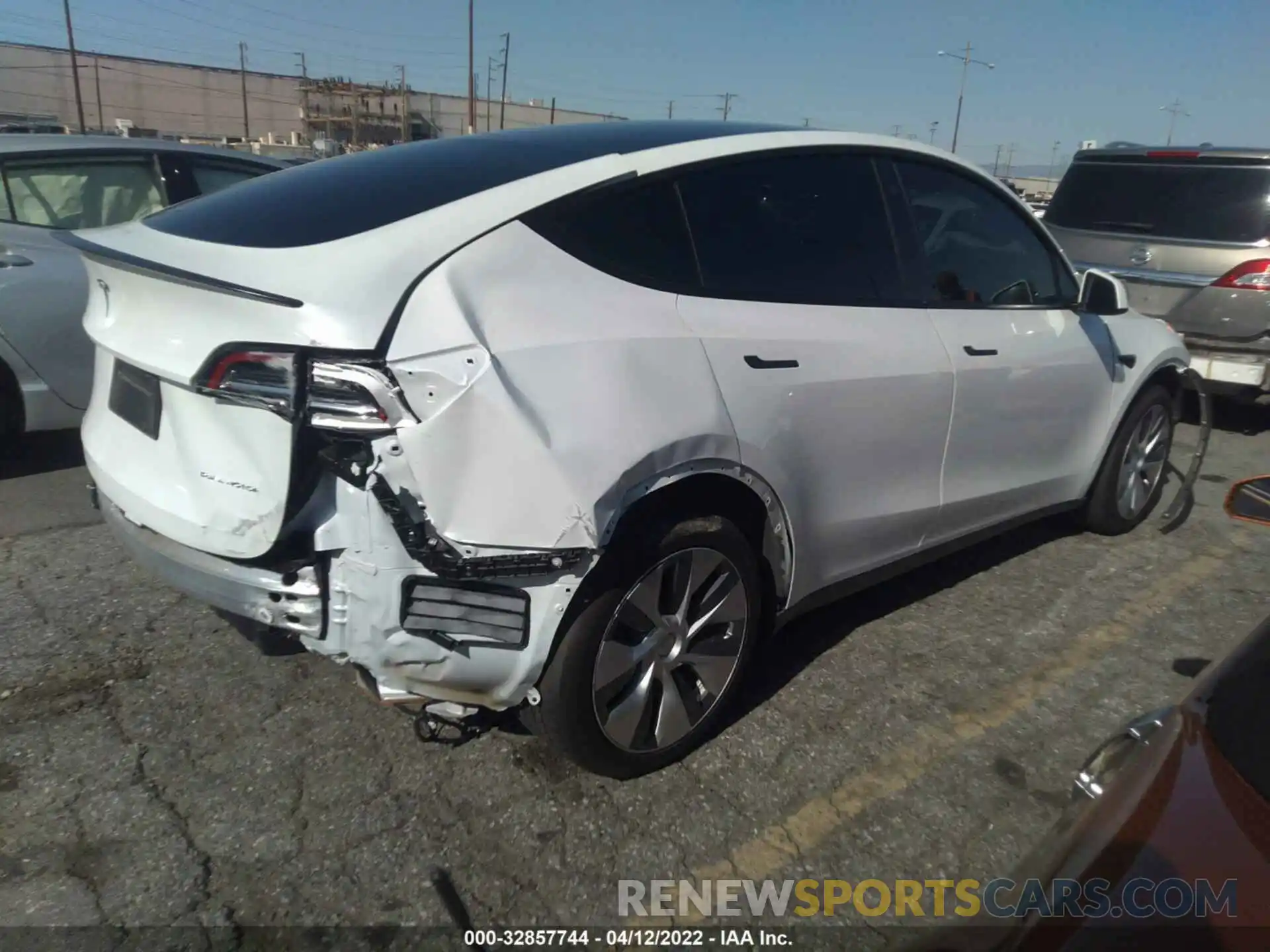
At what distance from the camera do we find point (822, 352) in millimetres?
2943

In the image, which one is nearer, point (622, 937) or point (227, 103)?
point (622, 937)

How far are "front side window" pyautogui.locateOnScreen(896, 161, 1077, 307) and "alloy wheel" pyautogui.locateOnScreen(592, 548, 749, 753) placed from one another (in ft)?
4.80

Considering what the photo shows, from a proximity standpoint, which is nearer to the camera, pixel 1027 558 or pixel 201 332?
pixel 201 332

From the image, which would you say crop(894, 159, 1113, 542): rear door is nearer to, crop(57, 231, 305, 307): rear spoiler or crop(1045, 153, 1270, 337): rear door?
crop(57, 231, 305, 307): rear spoiler

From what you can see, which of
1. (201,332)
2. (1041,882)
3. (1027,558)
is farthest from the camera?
(1027,558)

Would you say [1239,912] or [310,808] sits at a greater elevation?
[1239,912]

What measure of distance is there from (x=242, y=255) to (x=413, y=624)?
1004 millimetres

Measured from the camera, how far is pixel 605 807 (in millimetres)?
2676

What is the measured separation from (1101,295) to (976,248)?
0.82 metres

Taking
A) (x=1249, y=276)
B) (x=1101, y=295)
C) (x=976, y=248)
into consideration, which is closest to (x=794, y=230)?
(x=976, y=248)

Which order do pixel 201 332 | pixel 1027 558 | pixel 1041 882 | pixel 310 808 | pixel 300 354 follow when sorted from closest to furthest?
1. pixel 1041 882
2. pixel 300 354
3. pixel 201 332
4. pixel 310 808
5. pixel 1027 558

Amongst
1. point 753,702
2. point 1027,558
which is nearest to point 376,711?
point 753,702

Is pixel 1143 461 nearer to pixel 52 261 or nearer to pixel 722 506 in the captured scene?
pixel 722 506

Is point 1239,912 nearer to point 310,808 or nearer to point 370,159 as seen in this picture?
point 310,808
